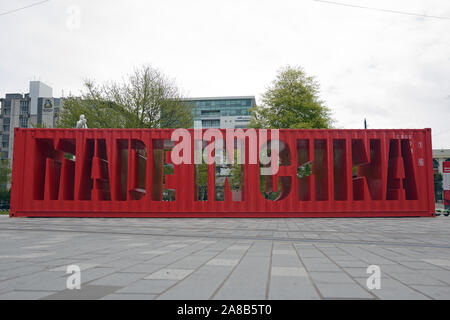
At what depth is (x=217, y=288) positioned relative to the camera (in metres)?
3.48

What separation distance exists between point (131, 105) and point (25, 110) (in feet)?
223

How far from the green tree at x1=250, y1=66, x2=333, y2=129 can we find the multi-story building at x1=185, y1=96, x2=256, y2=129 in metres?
54.9

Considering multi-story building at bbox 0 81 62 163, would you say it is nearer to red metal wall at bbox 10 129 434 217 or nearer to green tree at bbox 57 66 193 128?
green tree at bbox 57 66 193 128

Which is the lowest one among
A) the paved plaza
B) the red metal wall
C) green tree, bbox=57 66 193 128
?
the paved plaza

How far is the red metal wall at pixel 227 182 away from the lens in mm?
17750

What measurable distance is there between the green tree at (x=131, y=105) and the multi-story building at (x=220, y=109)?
5817cm

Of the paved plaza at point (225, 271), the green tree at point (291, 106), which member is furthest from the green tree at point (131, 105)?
the paved plaza at point (225, 271)

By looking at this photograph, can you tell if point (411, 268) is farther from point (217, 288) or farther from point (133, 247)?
point (133, 247)

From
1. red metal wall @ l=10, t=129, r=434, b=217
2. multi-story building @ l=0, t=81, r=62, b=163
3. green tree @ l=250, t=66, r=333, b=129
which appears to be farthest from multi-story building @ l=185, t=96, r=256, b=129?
red metal wall @ l=10, t=129, r=434, b=217

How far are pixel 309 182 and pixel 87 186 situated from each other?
460 inches

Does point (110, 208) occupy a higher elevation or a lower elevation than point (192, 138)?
lower

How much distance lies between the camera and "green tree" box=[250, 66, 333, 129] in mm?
30203

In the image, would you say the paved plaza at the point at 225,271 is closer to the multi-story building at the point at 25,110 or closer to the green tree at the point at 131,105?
the green tree at the point at 131,105
